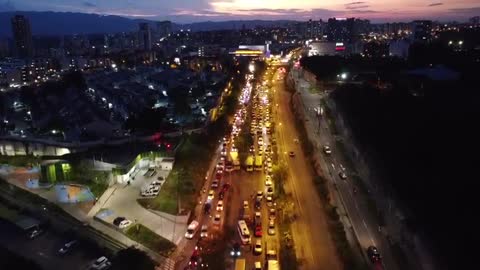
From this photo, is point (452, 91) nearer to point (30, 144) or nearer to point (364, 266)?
point (364, 266)

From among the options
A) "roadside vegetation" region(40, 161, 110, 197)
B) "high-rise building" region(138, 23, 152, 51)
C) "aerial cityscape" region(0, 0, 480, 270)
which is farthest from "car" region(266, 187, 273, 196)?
"high-rise building" region(138, 23, 152, 51)

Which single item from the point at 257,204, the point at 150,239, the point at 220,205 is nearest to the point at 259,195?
the point at 257,204

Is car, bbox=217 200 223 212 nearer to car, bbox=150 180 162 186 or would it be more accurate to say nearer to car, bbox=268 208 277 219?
car, bbox=268 208 277 219

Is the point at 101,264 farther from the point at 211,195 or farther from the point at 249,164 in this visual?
the point at 249,164

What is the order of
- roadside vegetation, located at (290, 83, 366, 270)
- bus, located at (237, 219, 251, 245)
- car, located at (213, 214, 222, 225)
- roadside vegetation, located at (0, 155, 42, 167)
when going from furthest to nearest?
roadside vegetation, located at (0, 155, 42, 167) < car, located at (213, 214, 222, 225) < bus, located at (237, 219, 251, 245) < roadside vegetation, located at (290, 83, 366, 270)

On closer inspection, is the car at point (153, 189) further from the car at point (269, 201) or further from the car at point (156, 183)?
the car at point (269, 201)

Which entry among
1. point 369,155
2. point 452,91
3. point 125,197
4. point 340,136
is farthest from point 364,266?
point 452,91

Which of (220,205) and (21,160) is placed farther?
(21,160)
